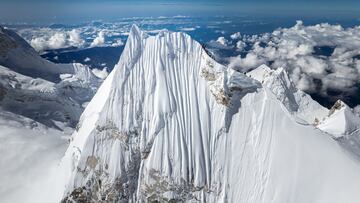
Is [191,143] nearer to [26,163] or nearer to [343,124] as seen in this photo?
[26,163]

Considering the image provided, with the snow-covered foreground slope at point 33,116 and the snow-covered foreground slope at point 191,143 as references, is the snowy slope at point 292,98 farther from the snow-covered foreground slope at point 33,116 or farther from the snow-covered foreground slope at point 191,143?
the snow-covered foreground slope at point 33,116

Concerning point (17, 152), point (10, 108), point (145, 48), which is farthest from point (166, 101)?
point (10, 108)

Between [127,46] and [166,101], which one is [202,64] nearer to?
[166,101]

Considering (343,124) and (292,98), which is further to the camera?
(292,98)

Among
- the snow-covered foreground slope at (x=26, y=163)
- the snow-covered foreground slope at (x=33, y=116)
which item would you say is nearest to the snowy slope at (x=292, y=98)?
the snow-covered foreground slope at (x=33, y=116)

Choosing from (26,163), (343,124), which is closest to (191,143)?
(26,163)
